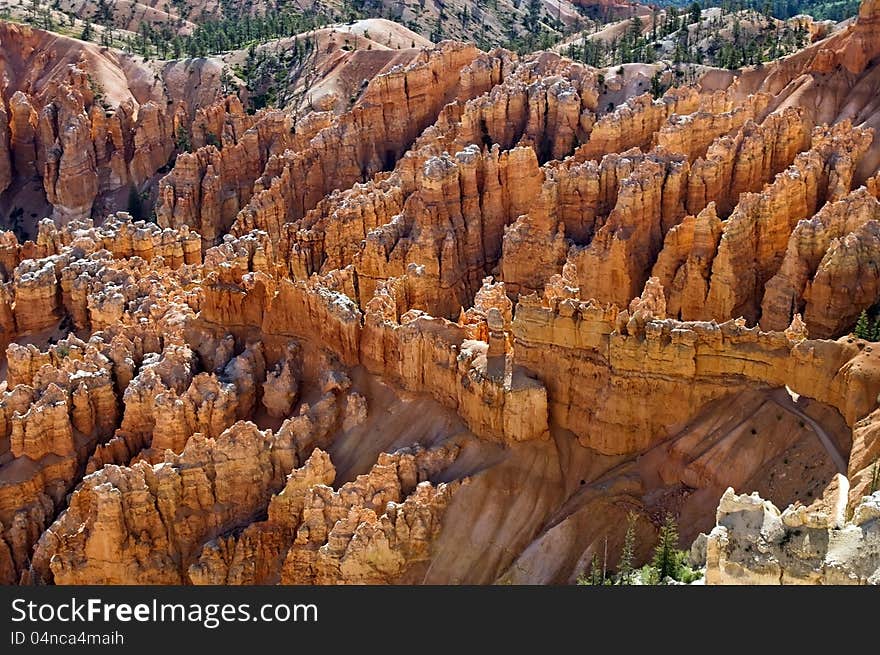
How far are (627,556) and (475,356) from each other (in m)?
10.1

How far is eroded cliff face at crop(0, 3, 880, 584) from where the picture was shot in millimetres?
32812

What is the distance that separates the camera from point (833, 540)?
2145 centimetres

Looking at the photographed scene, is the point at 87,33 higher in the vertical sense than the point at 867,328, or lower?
lower

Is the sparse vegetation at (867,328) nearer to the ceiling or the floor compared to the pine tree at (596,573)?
nearer to the ceiling

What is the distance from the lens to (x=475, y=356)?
36938 millimetres

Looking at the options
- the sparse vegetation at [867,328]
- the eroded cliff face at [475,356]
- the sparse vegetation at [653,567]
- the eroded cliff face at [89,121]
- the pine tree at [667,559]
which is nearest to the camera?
the sparse vegetation at [653,567]

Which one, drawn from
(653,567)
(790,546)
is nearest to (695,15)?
(653,567)

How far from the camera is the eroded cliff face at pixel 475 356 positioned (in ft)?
108

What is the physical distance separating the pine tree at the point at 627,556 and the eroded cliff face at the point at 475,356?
1.22m

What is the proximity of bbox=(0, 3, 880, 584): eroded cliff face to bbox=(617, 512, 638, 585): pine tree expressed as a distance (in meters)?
1.22

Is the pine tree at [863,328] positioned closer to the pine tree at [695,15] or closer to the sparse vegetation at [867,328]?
the sparse vegetation at [867,328]

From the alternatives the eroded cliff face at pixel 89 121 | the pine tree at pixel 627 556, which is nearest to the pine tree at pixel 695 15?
the eroded cliff face at pixel 89 121

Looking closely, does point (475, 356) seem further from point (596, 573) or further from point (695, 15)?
point (695, 15)

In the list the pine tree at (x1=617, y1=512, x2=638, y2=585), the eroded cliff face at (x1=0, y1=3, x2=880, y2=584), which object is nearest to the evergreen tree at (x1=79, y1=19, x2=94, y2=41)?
the eroded cliff face at (x1=0, y1=3, x2=880, y2=584)
